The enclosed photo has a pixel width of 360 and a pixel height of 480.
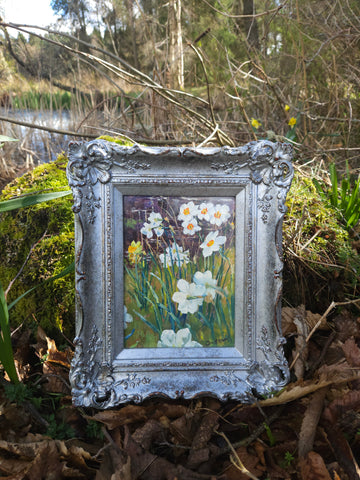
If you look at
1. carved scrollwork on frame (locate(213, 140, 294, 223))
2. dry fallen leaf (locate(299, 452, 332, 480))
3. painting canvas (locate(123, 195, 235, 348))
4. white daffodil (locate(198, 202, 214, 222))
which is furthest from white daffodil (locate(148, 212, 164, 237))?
dry fallen leaf (locate(299, 452, 332, 480))

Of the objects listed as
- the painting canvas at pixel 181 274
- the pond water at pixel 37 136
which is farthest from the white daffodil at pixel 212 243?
the pond water at pixel 37 136

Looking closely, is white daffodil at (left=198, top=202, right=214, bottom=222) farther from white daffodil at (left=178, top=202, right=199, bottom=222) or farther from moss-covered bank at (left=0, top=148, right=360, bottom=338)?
moss-covered bank at (left=0, top=148, right=360, bottom=338)

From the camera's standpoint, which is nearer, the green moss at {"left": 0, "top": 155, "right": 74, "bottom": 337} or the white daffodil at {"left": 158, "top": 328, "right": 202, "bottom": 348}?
the white daffodil at {"left": 158, "top": 328, "right": 202, "bottom": 348}

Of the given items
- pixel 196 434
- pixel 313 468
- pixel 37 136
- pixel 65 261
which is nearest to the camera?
pixel 313 468

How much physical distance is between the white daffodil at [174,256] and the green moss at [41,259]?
54 centimetres

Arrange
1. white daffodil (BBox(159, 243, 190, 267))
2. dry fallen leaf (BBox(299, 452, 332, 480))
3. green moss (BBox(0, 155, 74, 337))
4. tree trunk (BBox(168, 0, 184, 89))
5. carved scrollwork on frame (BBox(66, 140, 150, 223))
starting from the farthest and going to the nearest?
tree trunk (BBox(168, 0, 184, 89)) < green moss (BBox(0, 155, 74, 337)) < white daffodil (BBox(159, 243, 190, 267)) < carved scrollwork on frame (BBox(66, 140, 150, 223)) < dry fallen leaf (BBox(299, 452, 332, 480))

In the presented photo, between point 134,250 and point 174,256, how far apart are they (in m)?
0.15

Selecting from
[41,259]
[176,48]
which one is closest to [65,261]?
[41,259]

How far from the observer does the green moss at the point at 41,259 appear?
150cm

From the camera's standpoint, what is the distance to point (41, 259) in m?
1.57

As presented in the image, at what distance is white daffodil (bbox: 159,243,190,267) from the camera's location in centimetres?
123

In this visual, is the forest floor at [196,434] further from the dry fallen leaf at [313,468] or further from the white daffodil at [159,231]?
the white daffodil at [159,231]

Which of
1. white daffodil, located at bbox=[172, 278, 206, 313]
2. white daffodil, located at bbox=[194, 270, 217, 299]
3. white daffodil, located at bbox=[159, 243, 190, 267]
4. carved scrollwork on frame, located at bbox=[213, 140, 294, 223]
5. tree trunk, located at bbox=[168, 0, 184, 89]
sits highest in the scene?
tree trunk, located at bbox=[168, 0, 184, 89]

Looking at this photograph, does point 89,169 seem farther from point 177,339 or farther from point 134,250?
point 177,339
